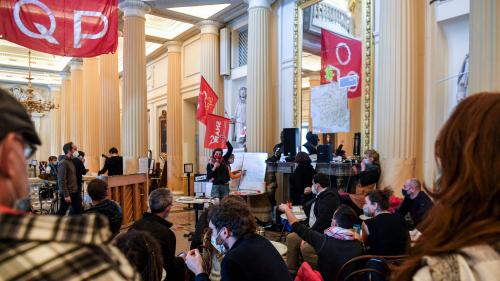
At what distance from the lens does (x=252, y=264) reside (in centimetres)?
193

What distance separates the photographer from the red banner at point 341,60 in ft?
22.3

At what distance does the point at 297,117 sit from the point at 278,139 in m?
0.96

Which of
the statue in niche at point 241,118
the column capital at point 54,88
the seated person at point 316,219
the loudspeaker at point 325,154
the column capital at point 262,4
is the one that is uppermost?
the column capital at point 262,4

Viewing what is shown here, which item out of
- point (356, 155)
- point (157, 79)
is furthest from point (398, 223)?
point (157, 79)

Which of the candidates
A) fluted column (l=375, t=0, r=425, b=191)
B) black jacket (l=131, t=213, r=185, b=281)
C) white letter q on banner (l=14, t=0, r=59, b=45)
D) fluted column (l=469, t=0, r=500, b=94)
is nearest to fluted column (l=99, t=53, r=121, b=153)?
white letter q on banner (l=14, t=0, r=59, b=45)

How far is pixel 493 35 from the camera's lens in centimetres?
269

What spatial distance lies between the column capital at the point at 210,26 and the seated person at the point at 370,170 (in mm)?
6819

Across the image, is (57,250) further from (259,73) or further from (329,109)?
(259,73)

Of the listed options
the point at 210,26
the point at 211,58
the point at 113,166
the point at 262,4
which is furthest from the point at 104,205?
the point at 210,26

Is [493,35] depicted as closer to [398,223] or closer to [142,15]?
[398,223]

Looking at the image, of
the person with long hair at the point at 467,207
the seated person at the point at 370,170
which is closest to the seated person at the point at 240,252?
the person with long hair at the point at 467,207

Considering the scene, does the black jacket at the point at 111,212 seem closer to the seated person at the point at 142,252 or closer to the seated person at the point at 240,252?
the seated person at the point at 240,252

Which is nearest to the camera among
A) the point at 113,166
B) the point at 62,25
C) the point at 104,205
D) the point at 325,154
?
the point at 104,205

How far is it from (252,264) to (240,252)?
0.30ft
